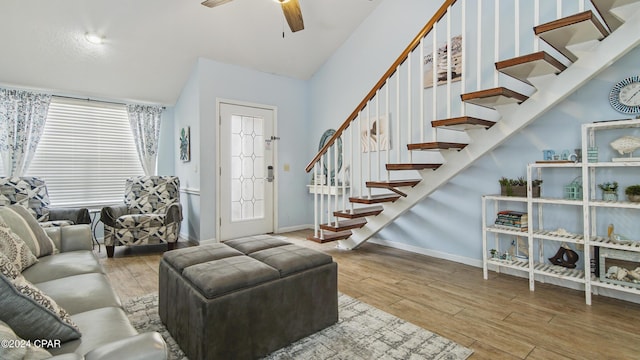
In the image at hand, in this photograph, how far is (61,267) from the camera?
202 cm

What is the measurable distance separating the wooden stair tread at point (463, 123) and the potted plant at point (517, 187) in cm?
61

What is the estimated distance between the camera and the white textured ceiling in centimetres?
351

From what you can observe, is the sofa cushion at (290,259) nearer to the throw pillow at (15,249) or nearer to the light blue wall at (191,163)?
the throw pillow at (15,249)

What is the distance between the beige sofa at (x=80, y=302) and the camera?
868 millimetres

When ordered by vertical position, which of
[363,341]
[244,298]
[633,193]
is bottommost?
[363,341]

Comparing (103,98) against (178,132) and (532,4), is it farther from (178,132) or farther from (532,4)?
(532,4)

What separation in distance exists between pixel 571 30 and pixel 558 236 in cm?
160

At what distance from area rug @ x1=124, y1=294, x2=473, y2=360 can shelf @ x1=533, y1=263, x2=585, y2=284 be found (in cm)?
133

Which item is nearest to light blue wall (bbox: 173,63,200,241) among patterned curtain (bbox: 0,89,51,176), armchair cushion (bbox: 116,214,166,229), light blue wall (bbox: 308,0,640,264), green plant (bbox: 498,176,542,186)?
armchair cushion (bbox: 116,214,166,229)

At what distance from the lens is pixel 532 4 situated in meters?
2.95

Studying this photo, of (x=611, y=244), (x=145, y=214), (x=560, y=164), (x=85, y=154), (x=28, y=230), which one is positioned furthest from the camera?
(x=85, y=154)

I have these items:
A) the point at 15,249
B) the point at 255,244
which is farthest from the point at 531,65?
the point at 15,249

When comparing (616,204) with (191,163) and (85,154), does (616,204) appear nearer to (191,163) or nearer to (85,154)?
(191,163)

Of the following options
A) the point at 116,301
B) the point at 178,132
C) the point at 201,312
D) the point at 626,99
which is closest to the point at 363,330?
the point at 201,312
